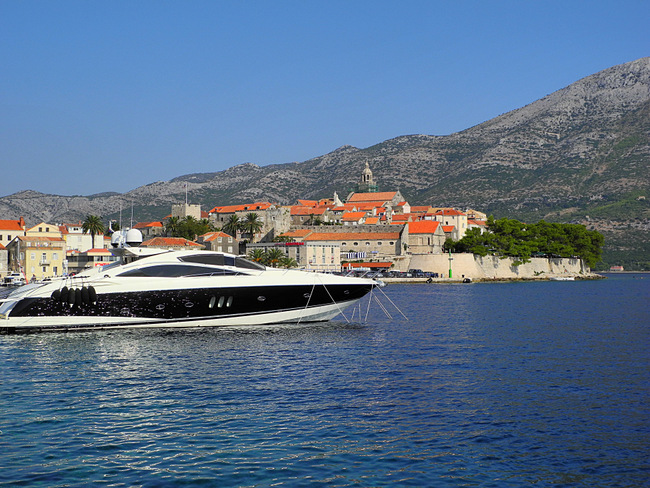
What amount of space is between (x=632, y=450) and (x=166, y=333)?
23889 millimetres

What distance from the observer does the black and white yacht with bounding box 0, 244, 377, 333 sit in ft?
108

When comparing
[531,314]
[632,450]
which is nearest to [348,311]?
[531,314]

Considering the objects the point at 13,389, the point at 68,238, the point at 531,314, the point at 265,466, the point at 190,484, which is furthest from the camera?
the point at 68,238

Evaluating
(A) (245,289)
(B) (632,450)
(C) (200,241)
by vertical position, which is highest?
(C) (200,241)

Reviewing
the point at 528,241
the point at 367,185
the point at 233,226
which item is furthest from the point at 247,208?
the point at 528,241

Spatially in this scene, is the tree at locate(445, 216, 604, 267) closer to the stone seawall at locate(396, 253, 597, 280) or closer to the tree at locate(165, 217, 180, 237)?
the stone seawall at locate(396, 253, 597, 280)

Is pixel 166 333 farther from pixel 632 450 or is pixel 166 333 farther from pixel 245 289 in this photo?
pixel 632 450

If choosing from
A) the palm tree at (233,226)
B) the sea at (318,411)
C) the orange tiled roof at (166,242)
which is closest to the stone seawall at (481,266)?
the palm tree at (233,226)

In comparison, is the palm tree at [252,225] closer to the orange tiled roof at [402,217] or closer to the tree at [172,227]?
the tree at [172,227]

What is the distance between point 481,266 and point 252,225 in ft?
152

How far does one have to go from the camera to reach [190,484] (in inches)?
479

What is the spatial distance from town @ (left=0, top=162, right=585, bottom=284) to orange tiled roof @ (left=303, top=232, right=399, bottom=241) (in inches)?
7.4

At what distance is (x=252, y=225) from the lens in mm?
132375

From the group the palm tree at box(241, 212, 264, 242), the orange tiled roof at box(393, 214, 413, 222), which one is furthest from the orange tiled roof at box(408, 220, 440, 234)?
the palm tree at box(241, 212, 264, 242)
